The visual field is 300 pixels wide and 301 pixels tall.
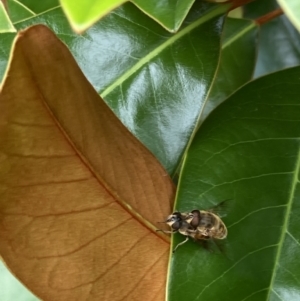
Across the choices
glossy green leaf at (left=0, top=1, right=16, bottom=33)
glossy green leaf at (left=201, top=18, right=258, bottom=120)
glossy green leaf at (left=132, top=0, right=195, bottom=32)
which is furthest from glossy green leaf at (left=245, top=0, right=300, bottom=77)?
glossy green leaf at (left=0, top=1, right=16, bottom=33)

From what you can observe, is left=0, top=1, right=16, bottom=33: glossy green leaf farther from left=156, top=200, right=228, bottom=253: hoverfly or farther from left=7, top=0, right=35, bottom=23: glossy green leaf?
left=156, top=200, right=228, bottom=253: hoverfly

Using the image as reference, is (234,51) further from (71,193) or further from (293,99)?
(71,193)

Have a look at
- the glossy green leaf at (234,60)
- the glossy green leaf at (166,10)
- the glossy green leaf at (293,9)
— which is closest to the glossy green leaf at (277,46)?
the glossy green leaf at (234,60)

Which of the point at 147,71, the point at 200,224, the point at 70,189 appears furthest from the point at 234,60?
the point at 70,189

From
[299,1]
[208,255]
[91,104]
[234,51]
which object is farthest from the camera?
[234,51]

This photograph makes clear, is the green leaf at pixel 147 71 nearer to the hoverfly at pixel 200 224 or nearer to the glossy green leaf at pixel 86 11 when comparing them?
the hoverfly at pixel 200 224

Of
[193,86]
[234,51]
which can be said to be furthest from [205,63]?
[234,51]
